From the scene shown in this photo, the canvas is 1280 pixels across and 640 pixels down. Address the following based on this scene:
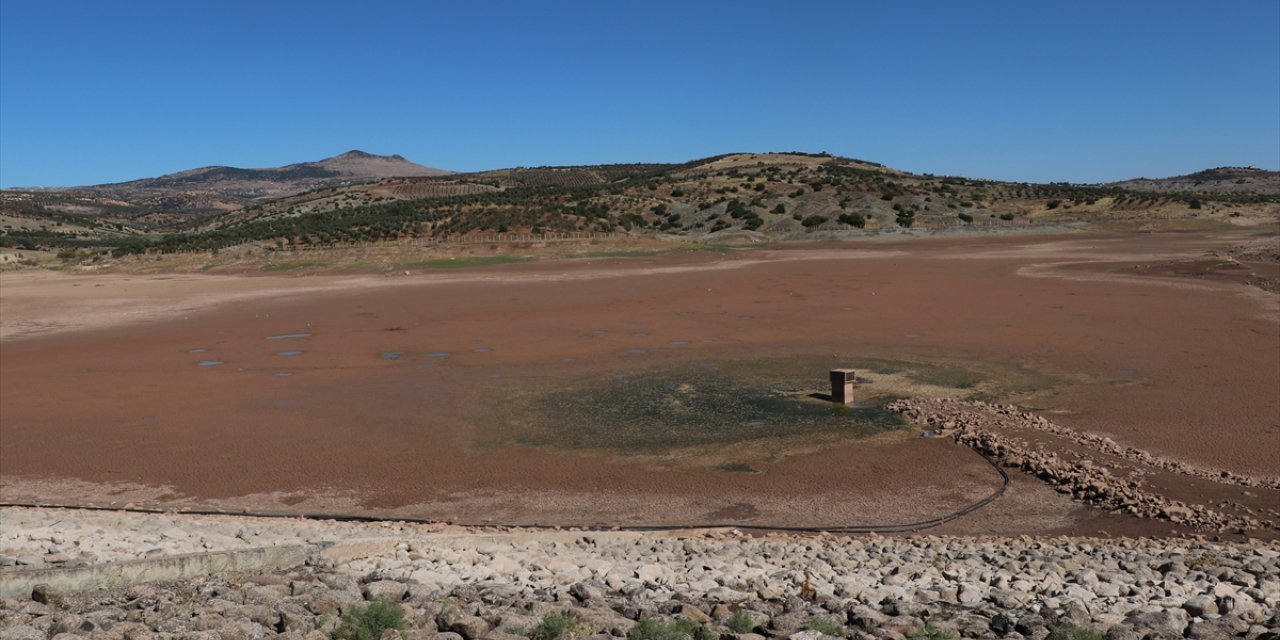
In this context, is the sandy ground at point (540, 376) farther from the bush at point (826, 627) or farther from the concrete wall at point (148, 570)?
the bush at point (826, 627)

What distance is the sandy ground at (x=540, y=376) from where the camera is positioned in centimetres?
1105

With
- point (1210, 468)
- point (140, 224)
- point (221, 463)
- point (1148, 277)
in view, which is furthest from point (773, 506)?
point (140, 224)

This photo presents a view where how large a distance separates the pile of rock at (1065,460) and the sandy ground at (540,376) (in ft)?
1.56

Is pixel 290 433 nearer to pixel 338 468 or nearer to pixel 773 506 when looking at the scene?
pixel 338 468

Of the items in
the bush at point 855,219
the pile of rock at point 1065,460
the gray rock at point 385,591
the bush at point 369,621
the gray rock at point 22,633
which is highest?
the bush at point 855,219

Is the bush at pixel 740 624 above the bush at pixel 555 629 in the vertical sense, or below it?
below

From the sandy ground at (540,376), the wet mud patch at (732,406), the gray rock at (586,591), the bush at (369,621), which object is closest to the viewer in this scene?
the bush at (369,621)

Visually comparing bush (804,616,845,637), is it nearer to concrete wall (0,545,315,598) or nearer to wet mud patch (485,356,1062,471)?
concrete wall (0,545,315,598)

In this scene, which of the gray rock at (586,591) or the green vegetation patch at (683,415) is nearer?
the gray rock at (586,591)

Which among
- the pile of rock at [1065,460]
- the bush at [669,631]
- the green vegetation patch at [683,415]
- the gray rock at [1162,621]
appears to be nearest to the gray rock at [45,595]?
the bush at [669,631]

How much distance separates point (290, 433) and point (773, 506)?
781 centimetres

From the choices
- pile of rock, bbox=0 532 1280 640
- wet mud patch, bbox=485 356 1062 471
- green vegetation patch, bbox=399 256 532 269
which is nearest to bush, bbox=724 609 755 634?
pile of rock, bbox=0 532 1280 640

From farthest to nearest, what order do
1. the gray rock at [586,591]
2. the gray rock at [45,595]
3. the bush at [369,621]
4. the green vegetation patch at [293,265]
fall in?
the green vegetation patch at [293,265] → the gray rock at [586,591] → the gray rock at [45,595] → the bush at [369,621]

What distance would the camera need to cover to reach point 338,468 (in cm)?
1227
